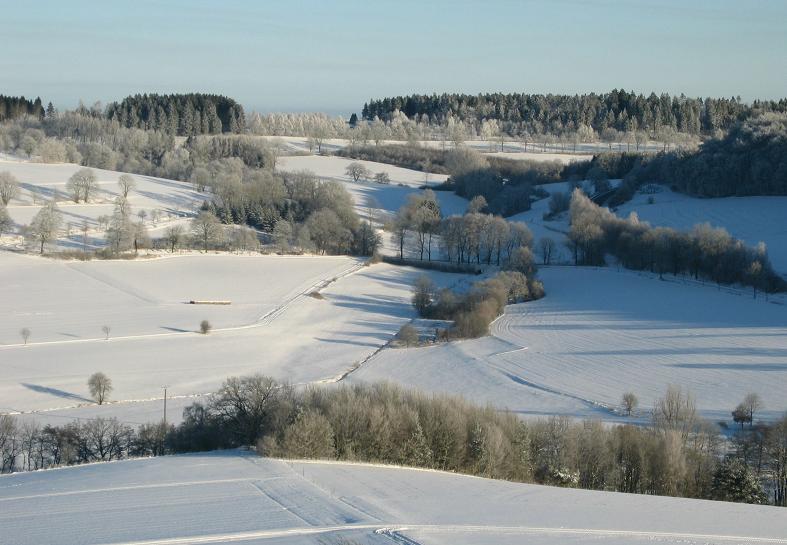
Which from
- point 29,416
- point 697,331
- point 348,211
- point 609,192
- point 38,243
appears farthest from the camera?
point 609,192

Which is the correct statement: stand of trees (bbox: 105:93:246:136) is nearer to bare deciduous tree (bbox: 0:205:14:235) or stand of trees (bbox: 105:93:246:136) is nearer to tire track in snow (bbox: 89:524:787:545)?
bare deciduous tree (bbox: 0:205:14:235)

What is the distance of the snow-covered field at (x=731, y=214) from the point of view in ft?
166

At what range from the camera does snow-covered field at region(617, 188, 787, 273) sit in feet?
166

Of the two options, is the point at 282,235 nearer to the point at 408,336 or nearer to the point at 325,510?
the point at 408,336

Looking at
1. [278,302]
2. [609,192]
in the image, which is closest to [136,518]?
[278,302]

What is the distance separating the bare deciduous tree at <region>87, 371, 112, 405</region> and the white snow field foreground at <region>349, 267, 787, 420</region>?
25.8ft

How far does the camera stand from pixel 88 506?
15.9 metres

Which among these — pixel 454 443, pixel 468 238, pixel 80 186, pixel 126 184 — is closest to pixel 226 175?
pixel 126 184

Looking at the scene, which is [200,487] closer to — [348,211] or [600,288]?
[600,288]

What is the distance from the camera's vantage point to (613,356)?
33.3 m

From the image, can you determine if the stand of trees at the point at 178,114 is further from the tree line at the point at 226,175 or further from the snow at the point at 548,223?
the snow at the point at 548,223

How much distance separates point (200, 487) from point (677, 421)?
12.2 metres

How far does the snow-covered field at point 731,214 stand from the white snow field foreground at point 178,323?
15.1 metres

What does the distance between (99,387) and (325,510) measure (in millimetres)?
14634
